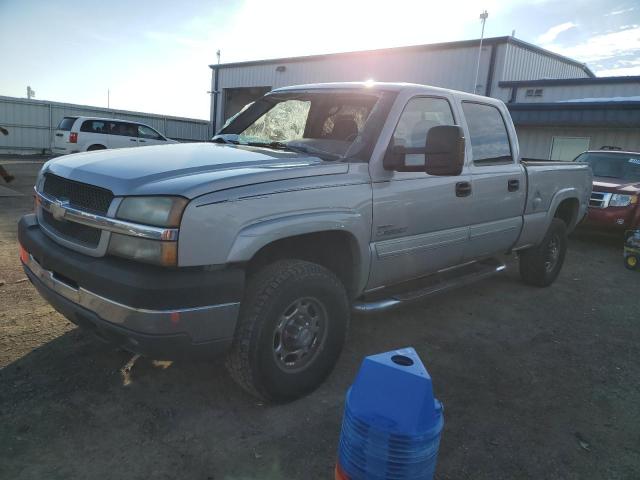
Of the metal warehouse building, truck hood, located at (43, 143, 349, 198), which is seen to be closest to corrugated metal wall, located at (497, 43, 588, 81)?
the metal warehouse building

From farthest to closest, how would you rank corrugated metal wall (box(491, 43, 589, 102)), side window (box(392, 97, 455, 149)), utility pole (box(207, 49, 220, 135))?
utility pole (box(207, 49, 220, 135)) → corrugated metal wall (box(491, 43, 589, 102)) → side window (box(392, 97, 455, 149))

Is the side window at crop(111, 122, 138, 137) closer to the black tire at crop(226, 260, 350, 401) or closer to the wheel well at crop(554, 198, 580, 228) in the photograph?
the wheel well at crop(554, 198, 580, 228)

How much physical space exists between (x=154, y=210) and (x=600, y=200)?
8421mm

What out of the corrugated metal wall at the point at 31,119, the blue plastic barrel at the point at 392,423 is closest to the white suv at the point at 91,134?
the corrugated metal wall at the point at 31,119

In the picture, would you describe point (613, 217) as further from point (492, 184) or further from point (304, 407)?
point (304, 407)

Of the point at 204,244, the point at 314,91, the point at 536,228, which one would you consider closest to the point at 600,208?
the point at 536,228

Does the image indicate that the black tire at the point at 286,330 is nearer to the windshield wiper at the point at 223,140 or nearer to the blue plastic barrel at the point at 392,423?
the blue plastic barrel at the point at 392,423

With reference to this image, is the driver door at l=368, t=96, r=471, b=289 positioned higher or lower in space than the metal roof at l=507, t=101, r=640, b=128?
lower

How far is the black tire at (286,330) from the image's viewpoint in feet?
8.25

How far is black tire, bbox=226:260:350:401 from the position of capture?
2.52 m

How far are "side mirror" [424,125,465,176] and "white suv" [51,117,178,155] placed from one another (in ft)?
48.2

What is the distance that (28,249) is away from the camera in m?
2.86

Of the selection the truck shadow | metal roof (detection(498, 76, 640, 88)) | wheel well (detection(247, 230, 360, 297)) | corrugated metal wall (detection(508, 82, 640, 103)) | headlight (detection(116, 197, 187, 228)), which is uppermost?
metal roof (detection(498, 76, 640, 88))

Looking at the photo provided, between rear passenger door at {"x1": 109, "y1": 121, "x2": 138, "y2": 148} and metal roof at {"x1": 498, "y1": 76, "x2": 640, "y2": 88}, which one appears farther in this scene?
rear passenger door at {"x1": 109, "y1": 121, "x2": 138, "y2": 148}
